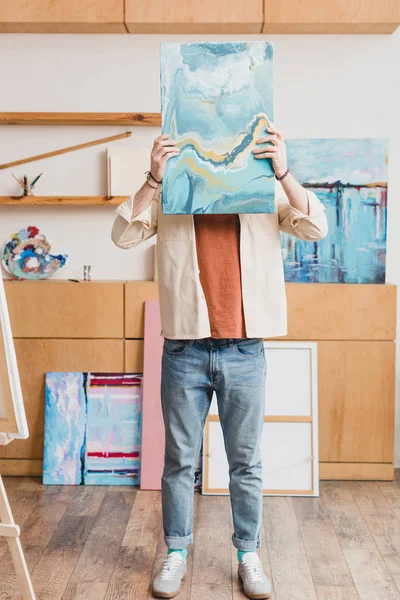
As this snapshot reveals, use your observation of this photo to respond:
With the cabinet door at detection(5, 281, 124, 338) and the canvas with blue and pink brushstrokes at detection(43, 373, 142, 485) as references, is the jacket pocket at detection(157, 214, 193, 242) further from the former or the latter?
the canvas with blue and pink brushstrokes at detection(43, 373, 142, 485)

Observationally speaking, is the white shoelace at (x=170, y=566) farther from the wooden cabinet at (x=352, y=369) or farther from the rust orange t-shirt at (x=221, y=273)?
the wooden cabinet at (x=352, y=369)

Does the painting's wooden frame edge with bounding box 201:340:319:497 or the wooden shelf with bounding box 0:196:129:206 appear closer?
the painting's wooden frame edge with bounding box 201:340:319:497

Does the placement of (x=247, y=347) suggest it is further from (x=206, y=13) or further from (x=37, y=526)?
(x=206, y=13)

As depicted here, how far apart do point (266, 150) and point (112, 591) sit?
144cm

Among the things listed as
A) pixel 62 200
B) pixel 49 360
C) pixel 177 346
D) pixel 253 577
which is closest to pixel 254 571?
pixel 253 577

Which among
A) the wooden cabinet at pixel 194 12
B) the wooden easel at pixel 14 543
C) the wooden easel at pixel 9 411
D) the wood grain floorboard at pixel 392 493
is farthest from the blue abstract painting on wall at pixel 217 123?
the wood grain floorboard at pixel 392 493

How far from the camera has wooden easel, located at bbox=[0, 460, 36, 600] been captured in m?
2.12

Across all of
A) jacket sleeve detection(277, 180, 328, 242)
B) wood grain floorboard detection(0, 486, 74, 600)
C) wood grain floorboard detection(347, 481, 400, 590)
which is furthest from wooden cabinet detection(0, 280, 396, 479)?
jacket sleeve detection(277, 180, 328, 242)

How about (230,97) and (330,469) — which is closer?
(230,97)

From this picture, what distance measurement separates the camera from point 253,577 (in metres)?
2.41

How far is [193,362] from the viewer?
2.39m

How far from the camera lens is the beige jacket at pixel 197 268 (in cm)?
236

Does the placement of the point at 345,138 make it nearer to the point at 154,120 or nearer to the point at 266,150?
the point at 154,120

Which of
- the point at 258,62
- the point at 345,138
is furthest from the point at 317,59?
the point at 258,62
